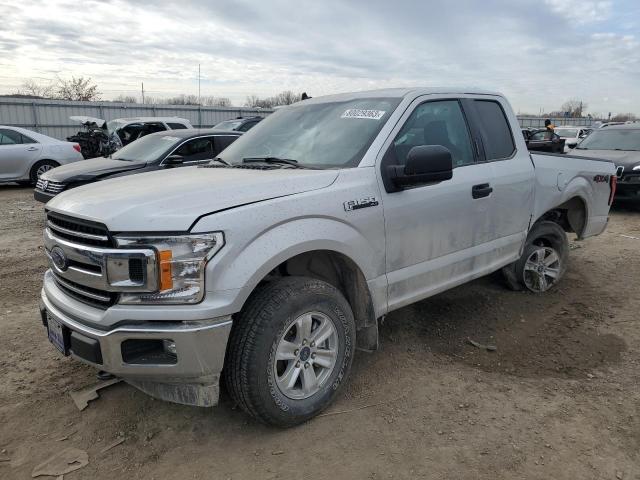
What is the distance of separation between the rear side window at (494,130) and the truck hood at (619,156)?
6.85 meters

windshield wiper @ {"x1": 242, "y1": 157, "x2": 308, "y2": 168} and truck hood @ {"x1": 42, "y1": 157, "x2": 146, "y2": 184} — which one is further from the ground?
windshield wiper @ {"x1": 242, "y1": 157, "x2": 308, "y2": 168}

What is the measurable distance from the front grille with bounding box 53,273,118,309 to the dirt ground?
0.84 meters

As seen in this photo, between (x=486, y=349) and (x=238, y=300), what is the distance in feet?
7.90

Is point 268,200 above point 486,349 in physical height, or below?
above

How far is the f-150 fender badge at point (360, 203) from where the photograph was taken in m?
3.06

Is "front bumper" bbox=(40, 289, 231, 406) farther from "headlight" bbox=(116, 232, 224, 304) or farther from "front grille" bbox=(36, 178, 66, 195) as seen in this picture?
"front grille" bbox=(36, 178, 66, 195)

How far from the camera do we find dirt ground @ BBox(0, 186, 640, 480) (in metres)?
2.70

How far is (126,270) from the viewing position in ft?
8.09

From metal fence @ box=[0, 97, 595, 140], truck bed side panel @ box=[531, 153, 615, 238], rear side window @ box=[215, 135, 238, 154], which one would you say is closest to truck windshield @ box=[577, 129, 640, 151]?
truck bed side panel @ box=[531, 153, 615, 238]

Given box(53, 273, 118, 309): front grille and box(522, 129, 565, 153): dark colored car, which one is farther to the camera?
box(522, 129, 565, 153): dark colored car

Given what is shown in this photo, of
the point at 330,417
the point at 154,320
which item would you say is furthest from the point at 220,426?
the point at 154,320

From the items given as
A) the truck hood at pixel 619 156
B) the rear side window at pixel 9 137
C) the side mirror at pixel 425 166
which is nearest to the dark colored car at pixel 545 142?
the truck hood at pixel 619 156

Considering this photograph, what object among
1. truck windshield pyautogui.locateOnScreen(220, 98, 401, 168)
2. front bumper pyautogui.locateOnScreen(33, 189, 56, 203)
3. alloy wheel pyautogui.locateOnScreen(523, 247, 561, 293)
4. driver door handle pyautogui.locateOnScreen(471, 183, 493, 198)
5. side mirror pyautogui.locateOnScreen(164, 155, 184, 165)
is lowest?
alloy wheel pyautogui.locateOnScreen(523, 247, 561, 293)

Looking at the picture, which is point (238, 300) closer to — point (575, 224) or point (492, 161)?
point (492, 161)
